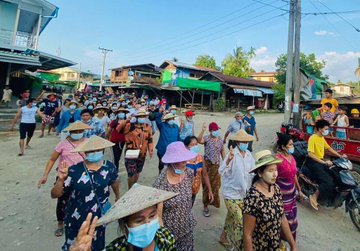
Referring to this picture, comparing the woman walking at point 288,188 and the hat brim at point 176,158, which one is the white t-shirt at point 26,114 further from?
the woman walking at point 288,188

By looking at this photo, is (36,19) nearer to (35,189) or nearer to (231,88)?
(231,88)

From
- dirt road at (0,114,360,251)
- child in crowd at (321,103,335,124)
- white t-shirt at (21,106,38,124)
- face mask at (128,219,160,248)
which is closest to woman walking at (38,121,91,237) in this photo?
dirt road at (0,114,360,251)

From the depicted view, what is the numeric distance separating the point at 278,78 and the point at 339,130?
28.7 metres

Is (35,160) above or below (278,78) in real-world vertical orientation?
below

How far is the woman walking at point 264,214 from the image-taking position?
2.22 m

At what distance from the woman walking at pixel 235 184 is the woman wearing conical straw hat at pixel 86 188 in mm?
1542

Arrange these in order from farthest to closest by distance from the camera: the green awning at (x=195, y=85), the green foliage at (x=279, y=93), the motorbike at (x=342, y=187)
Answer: the green foliage at (x=279, y=93), the green awning at (x=195, y=85), the motorbike at (x=342, y=187)

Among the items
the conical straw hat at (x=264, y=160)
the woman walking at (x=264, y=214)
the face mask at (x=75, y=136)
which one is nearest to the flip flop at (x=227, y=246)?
the woman walking at (x=264, y=214)

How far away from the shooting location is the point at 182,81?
899 inches

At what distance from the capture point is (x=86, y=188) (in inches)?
97.3

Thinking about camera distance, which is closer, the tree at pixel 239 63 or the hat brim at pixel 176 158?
the hat brim at pixel 176 158

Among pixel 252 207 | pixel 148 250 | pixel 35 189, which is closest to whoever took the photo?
pixel 148 250

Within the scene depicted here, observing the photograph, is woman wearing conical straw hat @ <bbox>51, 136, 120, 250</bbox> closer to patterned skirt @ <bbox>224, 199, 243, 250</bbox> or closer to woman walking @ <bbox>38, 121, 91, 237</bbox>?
woman walking @ <bbox>38, 121, 91, 237</bbox>

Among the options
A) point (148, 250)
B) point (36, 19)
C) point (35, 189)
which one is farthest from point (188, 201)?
point (36, 19)
